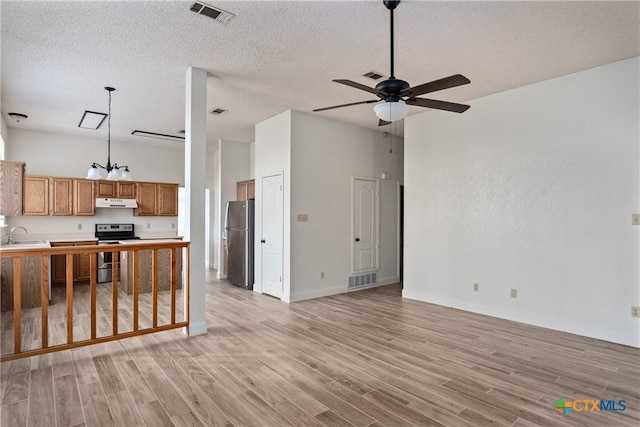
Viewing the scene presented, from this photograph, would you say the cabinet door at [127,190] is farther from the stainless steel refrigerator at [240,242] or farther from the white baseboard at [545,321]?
the white baseboard at [545,321]

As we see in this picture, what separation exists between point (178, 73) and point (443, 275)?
14.8ft

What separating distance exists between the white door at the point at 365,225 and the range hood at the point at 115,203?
4.74m

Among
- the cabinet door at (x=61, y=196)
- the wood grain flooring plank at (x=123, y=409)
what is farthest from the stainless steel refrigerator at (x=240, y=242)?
the wood grain flooring plank at (x=123, y=409)

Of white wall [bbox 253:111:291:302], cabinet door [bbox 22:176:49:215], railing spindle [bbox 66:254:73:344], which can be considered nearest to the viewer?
railing spindle [bbox 66:254:73:344]

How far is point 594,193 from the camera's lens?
396 cm

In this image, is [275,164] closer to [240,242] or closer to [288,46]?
[240,242]

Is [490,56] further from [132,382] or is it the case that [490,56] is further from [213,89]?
[132,382]

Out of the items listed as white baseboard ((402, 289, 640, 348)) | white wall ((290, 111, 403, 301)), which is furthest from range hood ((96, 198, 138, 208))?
white baseboard ((402, 289, 640, 348))

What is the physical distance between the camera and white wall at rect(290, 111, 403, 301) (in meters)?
5.64

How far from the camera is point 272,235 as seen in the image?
595cm

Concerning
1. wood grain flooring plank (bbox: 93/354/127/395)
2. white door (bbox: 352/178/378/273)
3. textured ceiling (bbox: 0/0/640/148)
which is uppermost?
textured ceiling (bbox: 0/0/640/148)

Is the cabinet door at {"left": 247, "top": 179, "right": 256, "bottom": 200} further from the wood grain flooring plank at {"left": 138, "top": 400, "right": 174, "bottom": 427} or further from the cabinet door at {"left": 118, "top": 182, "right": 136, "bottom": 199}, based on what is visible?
the wood grain flooring plank at {"left": 138, "top": 400, "right": 174, "bottom": 427}

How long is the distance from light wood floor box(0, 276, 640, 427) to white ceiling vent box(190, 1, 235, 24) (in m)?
Answer: 2.99

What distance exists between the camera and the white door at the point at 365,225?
641cm
